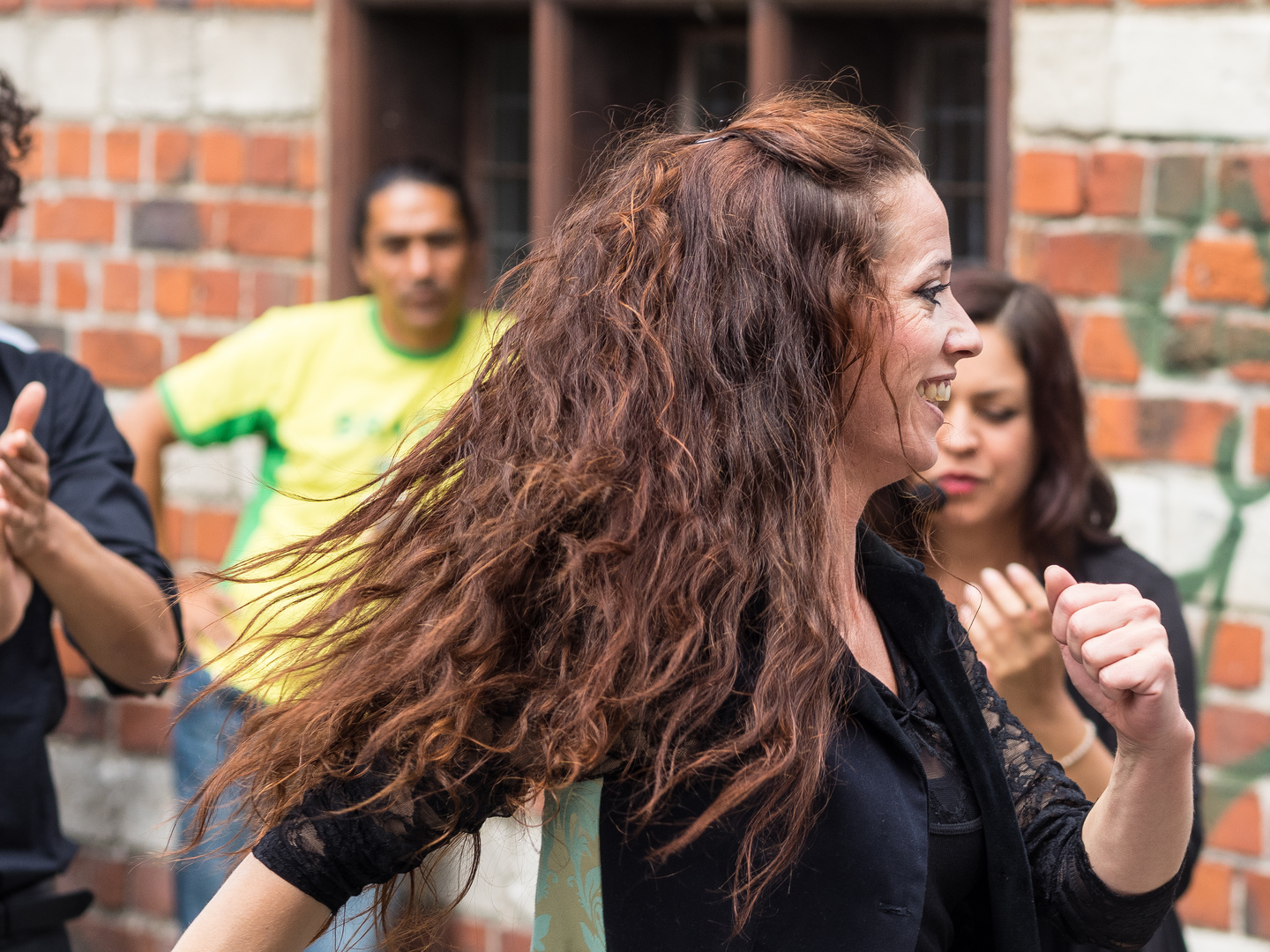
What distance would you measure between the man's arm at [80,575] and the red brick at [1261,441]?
5.98 ft

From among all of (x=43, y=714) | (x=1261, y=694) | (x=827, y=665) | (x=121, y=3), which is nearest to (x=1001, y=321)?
(x=1261, y=694)

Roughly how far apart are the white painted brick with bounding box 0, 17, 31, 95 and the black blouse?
9.26 feet

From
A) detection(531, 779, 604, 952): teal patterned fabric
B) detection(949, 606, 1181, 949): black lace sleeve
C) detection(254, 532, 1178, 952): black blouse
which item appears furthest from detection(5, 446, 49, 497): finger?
detection(949, 606, 1181, 949): black lace sleeve

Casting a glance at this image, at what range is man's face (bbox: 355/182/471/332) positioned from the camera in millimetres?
3188

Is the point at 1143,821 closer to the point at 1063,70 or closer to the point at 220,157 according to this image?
the point at 1063,70

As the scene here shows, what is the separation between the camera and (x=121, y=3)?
3.43 metres

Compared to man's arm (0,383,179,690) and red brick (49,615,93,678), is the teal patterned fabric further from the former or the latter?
red brick (49,615,93,678)

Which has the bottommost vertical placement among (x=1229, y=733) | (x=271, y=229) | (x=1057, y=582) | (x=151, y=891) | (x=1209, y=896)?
(x=151, y=891)

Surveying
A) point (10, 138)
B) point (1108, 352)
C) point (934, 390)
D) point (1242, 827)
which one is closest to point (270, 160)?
point (10, 138)

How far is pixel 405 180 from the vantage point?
10.5 ft

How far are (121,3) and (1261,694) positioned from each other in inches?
115

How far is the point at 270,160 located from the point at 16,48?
78cm

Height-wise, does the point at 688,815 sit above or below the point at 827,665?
below

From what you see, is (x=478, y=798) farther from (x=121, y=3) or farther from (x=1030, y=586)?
(x=121, y=3)
